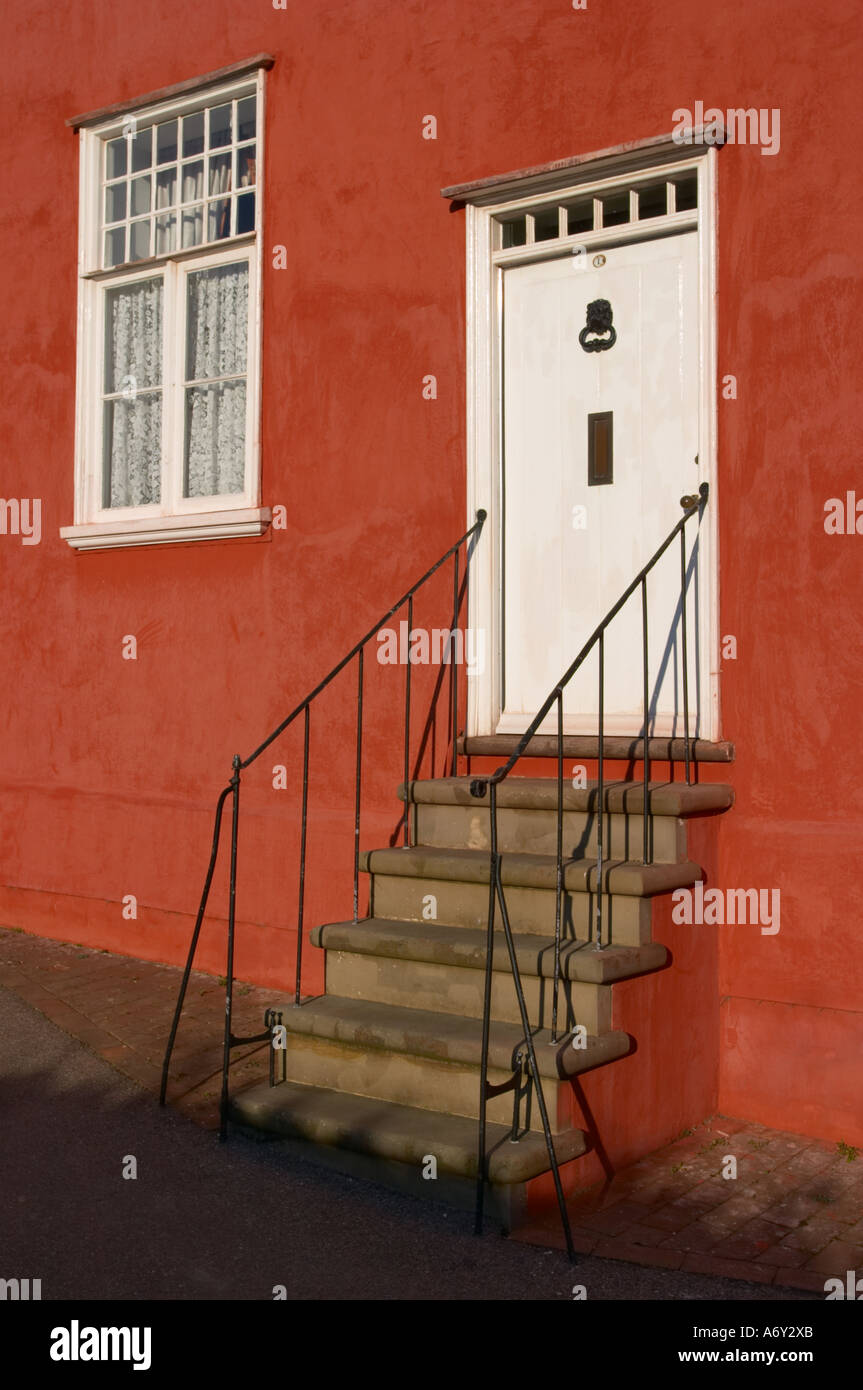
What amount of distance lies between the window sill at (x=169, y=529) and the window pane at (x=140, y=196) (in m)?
1.78

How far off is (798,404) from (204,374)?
349cm

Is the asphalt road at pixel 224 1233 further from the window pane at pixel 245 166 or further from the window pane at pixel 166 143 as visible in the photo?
the window pane at pixel 166 143

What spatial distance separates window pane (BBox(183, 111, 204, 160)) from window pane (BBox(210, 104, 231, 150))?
0.10 meters

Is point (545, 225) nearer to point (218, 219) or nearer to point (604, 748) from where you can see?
point (218, 219)

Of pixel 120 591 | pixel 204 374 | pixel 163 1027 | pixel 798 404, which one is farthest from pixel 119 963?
pixel 798 404

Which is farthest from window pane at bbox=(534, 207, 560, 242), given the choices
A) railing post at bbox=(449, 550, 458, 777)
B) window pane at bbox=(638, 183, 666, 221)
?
railing post at bbox=(449, 550, 458, 777)

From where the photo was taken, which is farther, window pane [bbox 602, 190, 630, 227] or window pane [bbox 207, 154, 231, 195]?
window pane [bbox 207, 154, 231, 195]

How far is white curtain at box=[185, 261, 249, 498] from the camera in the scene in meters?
7.21

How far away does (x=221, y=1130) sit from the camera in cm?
482

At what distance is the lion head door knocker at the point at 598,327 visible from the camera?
5898 mm

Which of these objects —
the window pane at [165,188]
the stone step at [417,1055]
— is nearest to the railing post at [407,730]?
the stone step at [417,1055]

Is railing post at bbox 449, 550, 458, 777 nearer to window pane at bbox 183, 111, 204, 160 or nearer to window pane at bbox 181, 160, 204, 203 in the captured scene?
window pane at bbox 181, 160, 204, 203

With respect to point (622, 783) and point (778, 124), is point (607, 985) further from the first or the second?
point (778, 124)
